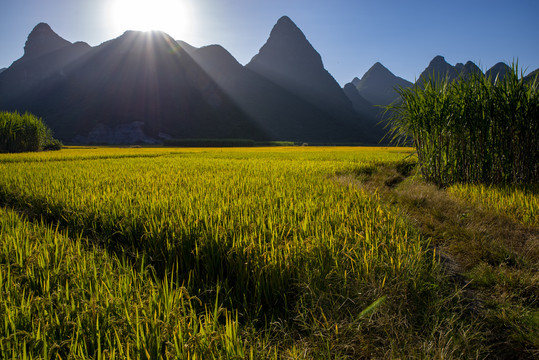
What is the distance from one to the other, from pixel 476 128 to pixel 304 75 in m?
129

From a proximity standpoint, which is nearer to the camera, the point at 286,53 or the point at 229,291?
the point at 229,291

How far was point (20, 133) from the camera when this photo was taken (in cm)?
1741

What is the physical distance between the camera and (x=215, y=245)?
2.19 meters

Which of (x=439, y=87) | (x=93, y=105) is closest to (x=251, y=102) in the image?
(x=93, y=105)

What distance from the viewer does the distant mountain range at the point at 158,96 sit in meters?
73.7

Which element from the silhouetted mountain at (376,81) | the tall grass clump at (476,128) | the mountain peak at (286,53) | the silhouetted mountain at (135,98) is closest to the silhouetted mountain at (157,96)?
the silhouetted mountain at (135,98)

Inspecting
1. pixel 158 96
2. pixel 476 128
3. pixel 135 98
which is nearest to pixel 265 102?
pixel 158 96

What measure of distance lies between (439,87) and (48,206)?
7679 millimetres

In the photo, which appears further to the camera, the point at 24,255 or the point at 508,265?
the point at 508,265

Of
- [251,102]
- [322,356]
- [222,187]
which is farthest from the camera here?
[251,102]

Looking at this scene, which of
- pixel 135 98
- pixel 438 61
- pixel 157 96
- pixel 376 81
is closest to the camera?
pixel 135 98

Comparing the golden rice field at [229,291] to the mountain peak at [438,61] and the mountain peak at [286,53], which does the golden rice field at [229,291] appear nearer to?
the mountain peak at [286,53]

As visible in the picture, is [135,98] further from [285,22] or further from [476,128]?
[476,128]

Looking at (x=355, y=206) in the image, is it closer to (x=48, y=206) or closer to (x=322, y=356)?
(x=322, y=356)
